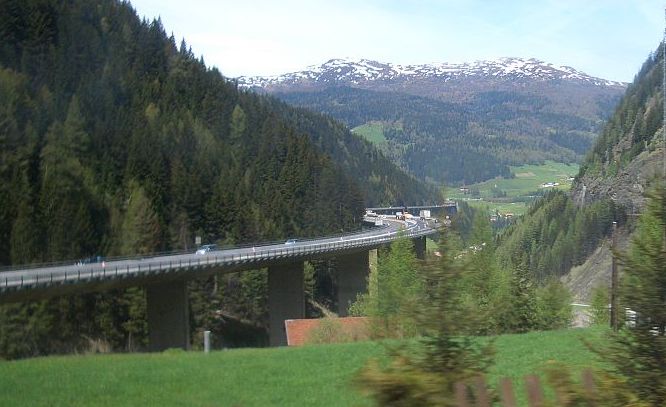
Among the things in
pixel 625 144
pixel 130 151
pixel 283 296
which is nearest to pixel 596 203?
pixel 625 144

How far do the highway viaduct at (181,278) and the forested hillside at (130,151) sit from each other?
680 cm

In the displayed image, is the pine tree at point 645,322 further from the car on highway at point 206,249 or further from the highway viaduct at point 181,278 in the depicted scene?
the car on highway at point 206,249

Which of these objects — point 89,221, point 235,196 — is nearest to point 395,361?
point 89,221

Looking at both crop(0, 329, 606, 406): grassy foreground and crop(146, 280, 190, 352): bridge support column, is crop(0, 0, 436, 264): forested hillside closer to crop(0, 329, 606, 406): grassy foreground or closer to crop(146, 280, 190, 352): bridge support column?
crop(146, 280, 190, 352): bridge support column

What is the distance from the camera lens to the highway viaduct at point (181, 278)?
126 feet

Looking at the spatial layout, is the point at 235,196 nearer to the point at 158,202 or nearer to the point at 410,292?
the point at 158,202

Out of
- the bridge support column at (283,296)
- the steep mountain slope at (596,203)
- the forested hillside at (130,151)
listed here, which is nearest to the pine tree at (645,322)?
the forested hillside at (130,151)

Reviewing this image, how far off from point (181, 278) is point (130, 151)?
2712cm

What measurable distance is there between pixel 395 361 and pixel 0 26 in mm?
Answer: 82919

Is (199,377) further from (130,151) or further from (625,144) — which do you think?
(625,144)

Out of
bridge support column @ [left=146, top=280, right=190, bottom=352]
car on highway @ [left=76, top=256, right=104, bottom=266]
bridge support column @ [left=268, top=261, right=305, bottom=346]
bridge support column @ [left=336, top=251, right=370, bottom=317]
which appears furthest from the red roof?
bridge support column @ [left=336, top=251, right=370, bottom=317]

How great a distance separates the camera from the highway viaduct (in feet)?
126

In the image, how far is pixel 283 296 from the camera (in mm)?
60531

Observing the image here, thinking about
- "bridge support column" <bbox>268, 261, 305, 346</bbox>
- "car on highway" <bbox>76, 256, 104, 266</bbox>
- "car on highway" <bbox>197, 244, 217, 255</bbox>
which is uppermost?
"car on highway" <bbox>76, 256, 104, 266</bbox>
